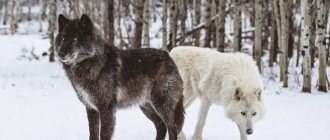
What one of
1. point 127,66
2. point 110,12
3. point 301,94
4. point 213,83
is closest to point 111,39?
point 110,12

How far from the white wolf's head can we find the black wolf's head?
7.04ft

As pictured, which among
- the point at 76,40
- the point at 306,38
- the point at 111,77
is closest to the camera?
the point at 76,40

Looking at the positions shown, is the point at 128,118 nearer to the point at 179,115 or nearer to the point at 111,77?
the point at 179,115

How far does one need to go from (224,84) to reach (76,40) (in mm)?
2542

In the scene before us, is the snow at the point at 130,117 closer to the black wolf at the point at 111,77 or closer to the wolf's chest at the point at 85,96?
the black wolf at the point at 111,77

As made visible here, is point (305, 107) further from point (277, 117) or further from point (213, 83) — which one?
point (213, 83)

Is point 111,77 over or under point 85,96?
over

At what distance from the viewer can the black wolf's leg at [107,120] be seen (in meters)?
5.15

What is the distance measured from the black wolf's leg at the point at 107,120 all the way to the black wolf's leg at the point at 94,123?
232 mm

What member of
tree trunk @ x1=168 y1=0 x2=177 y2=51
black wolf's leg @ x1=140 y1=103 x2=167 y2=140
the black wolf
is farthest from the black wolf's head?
tree trunk @ x1=168 y1=0 x2=177 y2=51

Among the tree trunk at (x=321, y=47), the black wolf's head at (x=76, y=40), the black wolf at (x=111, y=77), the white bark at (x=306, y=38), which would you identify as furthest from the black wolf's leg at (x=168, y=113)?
the tree trunk at (x=321, y=47)

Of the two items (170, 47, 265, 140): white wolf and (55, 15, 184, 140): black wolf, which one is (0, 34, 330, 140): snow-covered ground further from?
(55, 15, 184, 140): black wolf

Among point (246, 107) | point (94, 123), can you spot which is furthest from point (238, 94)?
point (94, 123)

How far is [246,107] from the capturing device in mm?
6012
